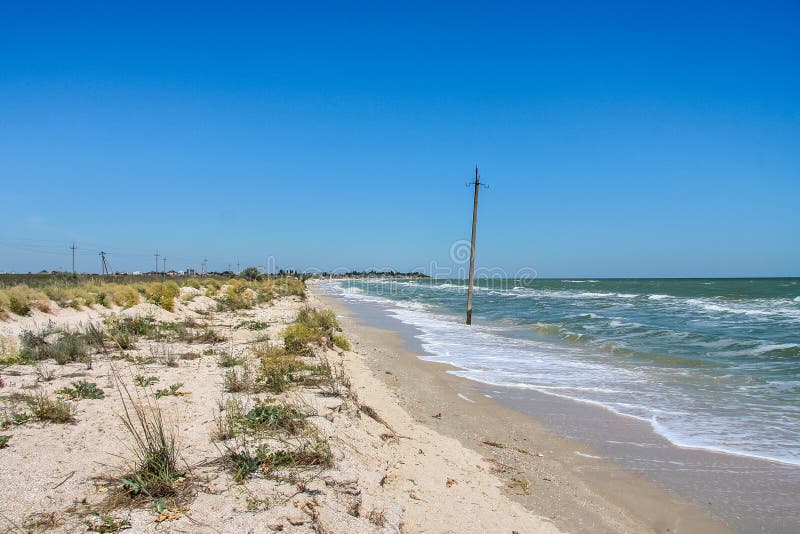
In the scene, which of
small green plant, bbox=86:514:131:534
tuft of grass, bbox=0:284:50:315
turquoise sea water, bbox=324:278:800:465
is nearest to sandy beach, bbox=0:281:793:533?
small green plant, bbox=86:514:131:534

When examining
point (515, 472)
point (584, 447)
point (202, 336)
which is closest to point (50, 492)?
point (515, 472)

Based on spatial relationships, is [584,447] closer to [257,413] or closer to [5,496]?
[257,413]

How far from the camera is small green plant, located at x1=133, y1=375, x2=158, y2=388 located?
20.3 ft

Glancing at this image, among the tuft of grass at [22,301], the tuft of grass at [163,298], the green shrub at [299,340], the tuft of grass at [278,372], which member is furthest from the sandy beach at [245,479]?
the tuft of grass at [163,298]

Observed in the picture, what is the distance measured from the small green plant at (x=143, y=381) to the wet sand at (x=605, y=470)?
3.69 m

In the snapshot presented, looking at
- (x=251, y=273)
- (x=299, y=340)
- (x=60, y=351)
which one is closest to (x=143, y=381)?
(x=60, y=351)

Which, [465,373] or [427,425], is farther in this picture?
[465,373]

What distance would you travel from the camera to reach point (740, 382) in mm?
9289

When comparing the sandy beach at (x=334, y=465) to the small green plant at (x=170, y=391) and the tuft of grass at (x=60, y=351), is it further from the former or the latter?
the tuft of grass at (x=60, y=351)

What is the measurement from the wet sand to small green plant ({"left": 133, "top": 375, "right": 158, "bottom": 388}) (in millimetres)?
3692

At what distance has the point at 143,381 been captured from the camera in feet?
20.7

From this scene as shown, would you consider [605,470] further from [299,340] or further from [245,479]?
[299,340]

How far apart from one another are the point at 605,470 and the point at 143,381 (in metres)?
5.86

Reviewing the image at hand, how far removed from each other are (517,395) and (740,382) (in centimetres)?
481
